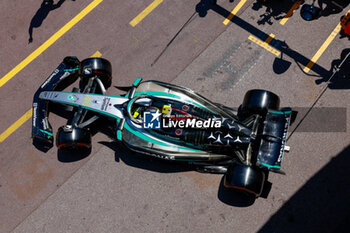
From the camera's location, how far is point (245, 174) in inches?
284

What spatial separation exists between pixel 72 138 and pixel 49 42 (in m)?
3.93

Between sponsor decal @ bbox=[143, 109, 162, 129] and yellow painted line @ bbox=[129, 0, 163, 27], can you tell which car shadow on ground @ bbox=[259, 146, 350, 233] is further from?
yellow painted line @ bbox=[129, 0, 163, 27]

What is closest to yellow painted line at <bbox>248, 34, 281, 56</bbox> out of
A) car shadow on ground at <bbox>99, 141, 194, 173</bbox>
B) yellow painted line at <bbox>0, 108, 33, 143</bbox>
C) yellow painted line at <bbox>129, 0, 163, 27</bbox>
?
yellow painted line at <bbox>129, 0, 163, 27</bbox>

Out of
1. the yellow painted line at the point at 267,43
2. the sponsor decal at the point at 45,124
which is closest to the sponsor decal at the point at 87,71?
the sponsor decal at the point at 45,124

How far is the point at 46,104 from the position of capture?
8.85 metres

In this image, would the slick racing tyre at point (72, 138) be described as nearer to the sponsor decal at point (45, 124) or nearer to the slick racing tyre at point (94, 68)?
the sponsor decal at point (45, 124)

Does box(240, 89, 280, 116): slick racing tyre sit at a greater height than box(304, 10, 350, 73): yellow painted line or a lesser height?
lesser

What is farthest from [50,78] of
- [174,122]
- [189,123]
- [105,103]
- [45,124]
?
[189,123]

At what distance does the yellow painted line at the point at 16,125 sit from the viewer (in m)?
9.36

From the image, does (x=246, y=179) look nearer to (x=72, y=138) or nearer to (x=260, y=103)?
(x=260, y=103)

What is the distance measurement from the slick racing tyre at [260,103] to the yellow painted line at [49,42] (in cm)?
633

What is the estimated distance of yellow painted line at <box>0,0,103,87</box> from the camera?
Answer: 9.92 m

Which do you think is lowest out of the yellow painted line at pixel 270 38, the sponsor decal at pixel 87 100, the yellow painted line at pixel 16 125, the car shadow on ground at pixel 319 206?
the yellow painted line at pixel 16 125

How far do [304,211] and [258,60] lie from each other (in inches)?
180
